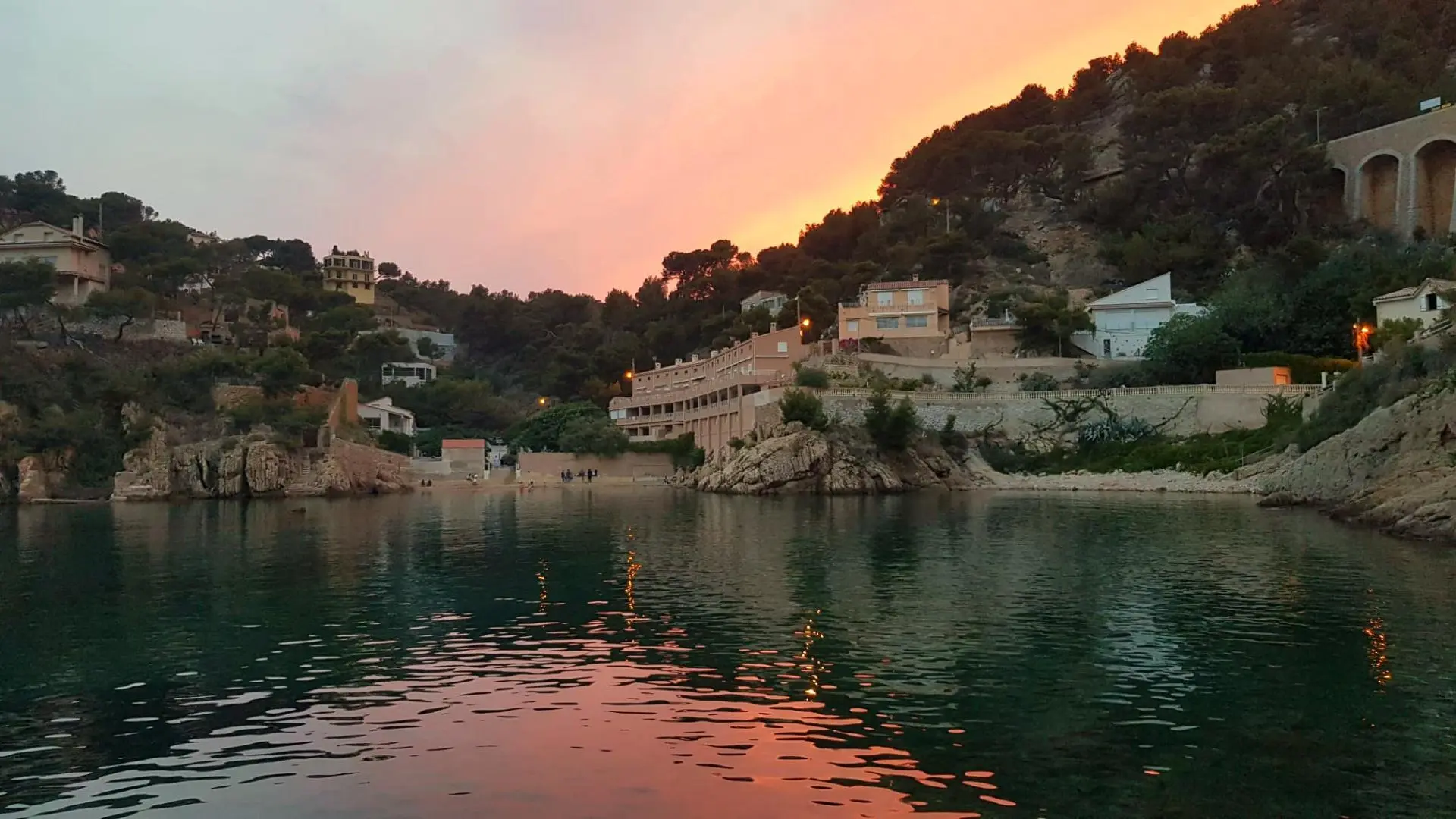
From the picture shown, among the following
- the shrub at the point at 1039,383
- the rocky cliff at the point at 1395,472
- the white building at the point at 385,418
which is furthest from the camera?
the white building at the point at 385,418

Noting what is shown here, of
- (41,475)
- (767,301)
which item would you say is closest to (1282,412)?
(767,301)

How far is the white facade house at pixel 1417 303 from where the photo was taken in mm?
48125

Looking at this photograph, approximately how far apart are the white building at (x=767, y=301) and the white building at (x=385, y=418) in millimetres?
29235

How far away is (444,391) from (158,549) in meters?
56.8

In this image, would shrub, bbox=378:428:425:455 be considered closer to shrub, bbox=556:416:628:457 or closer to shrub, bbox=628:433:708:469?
shrub, bbox=556:416:628:457

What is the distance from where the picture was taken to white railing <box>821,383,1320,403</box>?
5434 cm

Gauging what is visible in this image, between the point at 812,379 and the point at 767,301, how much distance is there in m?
28.5

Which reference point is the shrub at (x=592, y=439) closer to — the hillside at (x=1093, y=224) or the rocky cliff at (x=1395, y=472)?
the hillside at (x=1093, y=224)

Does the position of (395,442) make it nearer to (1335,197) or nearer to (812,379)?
(812,379)

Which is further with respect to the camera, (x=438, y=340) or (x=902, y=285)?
(x=438, y=340)

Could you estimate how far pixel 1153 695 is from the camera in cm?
1270

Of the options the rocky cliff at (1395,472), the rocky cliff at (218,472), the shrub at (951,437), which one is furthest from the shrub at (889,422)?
the rocky cliff at (218,472)

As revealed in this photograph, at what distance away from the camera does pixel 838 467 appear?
57.2 metres

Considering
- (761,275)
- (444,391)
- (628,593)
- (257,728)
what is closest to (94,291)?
(444,391)
